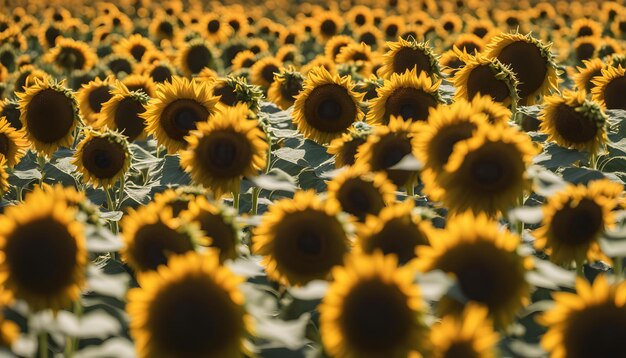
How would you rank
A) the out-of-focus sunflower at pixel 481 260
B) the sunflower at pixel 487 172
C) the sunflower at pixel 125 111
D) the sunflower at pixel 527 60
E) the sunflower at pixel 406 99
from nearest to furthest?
the out-of-focus sunflower at pixel 481 260, the sunflower at pixel 487 172, the sunflower at pixel 406 99, the sunflower at pixel 527 60, the sunflower at pixel 125 111

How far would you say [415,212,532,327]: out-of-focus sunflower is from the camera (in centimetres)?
267

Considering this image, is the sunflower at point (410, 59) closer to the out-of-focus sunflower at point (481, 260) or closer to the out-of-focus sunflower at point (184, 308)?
the out-of-focus sunflower at point (481, 260)

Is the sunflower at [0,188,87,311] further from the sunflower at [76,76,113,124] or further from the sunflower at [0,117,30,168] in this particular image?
the sunflower at [76,76,113,124]

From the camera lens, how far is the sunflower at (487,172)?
3230mm

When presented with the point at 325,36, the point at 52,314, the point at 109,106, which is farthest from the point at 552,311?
the point at 325,36

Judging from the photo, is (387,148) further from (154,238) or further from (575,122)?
(154,238)

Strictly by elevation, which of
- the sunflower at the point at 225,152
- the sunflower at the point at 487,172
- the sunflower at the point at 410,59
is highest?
the sunflower at the point at 410,59

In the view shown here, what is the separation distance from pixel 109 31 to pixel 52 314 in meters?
12.6

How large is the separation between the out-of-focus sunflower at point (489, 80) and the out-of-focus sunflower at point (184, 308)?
2923mm

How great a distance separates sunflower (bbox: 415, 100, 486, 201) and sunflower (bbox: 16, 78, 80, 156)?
9.17 feet

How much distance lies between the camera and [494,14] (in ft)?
60.4

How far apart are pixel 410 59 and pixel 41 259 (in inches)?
149

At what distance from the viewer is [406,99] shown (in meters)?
5.05

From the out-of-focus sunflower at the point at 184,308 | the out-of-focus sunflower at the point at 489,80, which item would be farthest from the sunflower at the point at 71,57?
the out-of-focus sunflower at the point at 184,308
